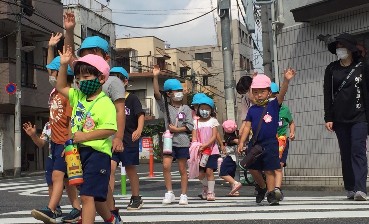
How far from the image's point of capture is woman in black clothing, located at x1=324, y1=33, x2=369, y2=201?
618 centimetres

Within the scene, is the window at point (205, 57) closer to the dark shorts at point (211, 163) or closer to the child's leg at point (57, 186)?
the dark shorts at point (211, 163)

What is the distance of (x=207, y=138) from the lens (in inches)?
306

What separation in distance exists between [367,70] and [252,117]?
1418mm

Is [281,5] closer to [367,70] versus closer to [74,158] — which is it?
[367,70]

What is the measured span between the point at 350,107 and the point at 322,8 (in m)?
3.22

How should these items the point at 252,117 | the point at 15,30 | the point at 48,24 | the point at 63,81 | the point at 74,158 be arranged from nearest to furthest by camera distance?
the point at 74,158, the point at 63,81, the point at 252,117, the point at 15,30, the point at 48,24

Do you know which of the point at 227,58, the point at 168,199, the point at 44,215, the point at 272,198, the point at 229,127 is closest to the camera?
the point at 44,215

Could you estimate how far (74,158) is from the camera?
3994 mm

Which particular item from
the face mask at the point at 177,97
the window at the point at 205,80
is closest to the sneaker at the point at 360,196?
the face mask at the point at 177,97

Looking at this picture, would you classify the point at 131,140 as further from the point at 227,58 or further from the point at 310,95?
the point at 227,58

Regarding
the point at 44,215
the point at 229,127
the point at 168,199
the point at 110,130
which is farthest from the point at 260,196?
the point at 229,127

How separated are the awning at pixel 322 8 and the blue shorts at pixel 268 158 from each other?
3.58m

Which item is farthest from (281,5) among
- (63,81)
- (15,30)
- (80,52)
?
(15,30)

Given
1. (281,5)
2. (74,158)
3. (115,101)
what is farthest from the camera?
(281,5)
